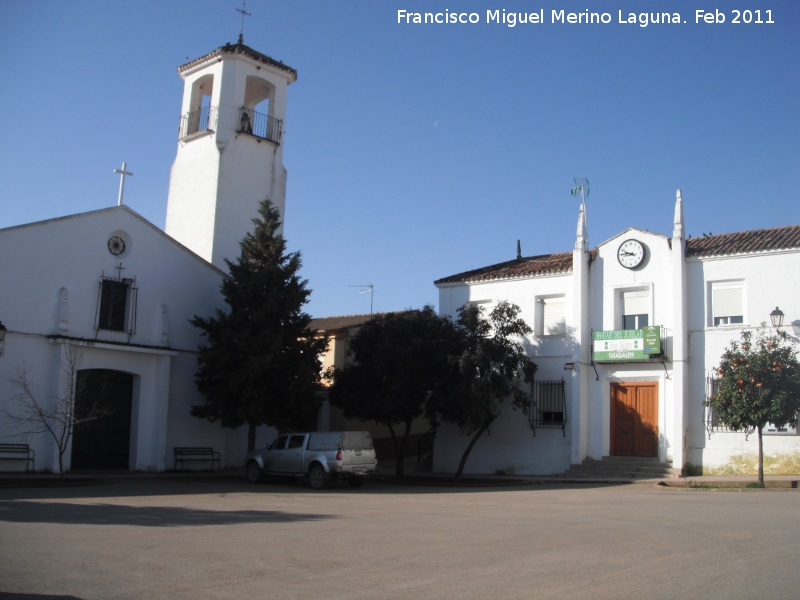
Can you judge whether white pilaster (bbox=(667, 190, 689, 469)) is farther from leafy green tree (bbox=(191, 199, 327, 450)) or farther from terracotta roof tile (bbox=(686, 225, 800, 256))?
leafy green tree (bbox=(191, 199, 327, 450))

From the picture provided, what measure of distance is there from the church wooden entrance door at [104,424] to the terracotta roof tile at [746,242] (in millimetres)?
18587

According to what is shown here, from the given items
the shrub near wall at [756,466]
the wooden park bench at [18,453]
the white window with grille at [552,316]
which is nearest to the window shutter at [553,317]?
the white window with grille at [552,316]

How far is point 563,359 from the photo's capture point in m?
25.7

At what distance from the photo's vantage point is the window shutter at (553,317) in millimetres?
26175

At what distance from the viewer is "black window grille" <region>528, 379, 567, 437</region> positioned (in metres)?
25.4

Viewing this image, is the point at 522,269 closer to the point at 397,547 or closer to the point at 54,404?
the point at 54,404

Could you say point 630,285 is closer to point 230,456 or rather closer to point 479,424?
point 479,424

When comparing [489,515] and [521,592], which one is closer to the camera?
[521,592]

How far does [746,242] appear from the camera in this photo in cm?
2361

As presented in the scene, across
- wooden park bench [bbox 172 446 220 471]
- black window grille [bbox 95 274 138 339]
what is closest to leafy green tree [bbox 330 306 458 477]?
wooden park bench [bbox 172 446 220 471]

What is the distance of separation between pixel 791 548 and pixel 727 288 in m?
14.7

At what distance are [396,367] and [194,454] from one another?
809 cm

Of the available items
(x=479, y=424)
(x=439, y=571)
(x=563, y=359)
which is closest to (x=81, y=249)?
(x=479, y=424)

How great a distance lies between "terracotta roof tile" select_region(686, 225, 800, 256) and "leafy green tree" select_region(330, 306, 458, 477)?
817 centimetres
